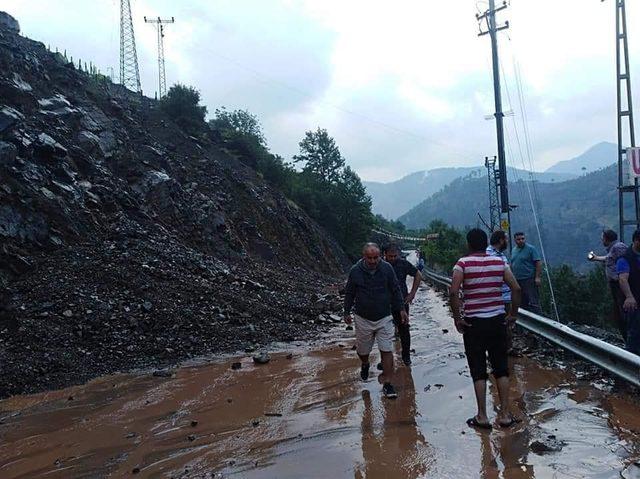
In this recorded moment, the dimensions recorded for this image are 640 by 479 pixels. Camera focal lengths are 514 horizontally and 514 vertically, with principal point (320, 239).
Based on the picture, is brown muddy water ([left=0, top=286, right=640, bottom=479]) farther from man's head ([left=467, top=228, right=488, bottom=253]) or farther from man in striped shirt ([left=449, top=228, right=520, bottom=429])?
man's head ([left=467, top=228, right=488, bottom=253])

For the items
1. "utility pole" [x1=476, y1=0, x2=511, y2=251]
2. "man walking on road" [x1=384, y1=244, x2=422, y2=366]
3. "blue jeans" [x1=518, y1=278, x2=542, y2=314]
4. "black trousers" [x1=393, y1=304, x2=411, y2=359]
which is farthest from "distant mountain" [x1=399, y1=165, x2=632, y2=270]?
"black trousers" [x1=393, y1=304, x2=411, y2=359]

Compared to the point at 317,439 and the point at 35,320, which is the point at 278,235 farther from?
the point at 317,439

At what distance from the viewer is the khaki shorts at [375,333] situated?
249 inches

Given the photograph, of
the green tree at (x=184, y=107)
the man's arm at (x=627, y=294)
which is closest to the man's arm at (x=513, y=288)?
the man's arm at (x=627, y=294)

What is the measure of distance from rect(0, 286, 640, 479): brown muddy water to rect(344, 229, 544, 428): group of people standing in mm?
382

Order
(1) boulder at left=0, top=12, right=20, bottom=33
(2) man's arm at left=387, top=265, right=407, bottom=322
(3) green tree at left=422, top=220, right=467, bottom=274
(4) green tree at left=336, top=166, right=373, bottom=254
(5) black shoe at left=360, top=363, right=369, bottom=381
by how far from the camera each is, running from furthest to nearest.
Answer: (3) green tree at left=422, top=220, right=467, bottom=274, (4) green tree at left=336, top=166, right=373, bottom=254, (1) boulder at left=0, top=12, right=20, bottom=33, (5) black shoe at left=360, top=363, right=369, bottom=381, (2) man's arm at left=387, top=265, right=407, bottom=322

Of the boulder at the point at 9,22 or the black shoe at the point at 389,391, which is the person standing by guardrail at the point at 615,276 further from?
the boulder at the point at 9,22

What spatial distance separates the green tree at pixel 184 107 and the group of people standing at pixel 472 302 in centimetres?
2492

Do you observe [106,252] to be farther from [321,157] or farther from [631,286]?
[321,157]

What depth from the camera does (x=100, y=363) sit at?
799cm

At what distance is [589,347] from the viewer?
620 cm

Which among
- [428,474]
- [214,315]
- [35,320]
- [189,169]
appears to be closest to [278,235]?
[189,169]

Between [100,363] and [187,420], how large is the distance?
324cm

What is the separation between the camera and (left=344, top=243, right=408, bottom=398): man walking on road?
6.32 metres
